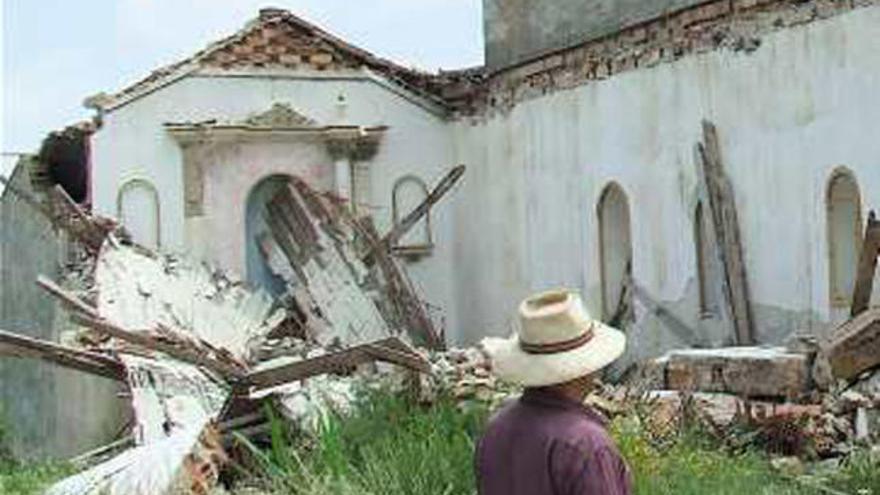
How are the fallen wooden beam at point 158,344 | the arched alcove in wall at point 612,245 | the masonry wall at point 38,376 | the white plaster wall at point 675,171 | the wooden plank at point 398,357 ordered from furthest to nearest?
the arched alcove in wall at point 612,245 → the masonry wall at point 38,376 → the white plaster wall at point 675,171 → the fallen wooden beam at point 158,344 → the wooden plank at point 398,357

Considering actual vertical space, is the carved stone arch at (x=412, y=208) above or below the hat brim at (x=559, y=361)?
above

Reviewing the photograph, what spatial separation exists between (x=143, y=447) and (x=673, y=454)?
4215 millimetres

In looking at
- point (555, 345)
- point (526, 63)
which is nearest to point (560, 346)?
point (555, 345)

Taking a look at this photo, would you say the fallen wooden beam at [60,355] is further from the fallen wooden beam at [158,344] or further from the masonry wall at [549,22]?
the masonry wall at [549,22]

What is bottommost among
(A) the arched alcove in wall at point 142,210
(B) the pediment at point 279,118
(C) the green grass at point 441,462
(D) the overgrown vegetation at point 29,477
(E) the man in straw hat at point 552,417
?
(D) the overgrown vegetation at point 29,477

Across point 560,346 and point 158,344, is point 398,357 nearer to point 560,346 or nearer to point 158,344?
point 158,344

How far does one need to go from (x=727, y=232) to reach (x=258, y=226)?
311 inches

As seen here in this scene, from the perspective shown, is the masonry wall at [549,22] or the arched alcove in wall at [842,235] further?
the masonry wall at [549,22]

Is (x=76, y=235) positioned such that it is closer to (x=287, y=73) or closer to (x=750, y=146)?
(x=287, y=73)

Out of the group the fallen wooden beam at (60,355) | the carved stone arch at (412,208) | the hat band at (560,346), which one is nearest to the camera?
the hat band at (560,346)

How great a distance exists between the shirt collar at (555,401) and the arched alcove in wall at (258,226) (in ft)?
59.2

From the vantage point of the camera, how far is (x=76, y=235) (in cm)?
2133

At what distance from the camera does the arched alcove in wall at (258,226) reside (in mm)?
23094

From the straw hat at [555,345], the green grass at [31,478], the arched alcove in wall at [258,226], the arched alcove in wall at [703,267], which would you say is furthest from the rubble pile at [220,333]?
the straw hat at [555,345]
